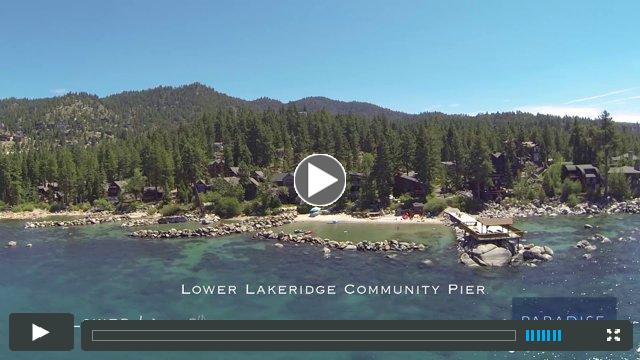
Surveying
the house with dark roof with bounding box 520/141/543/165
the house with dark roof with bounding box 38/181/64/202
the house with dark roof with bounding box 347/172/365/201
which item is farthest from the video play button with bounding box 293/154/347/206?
the house with dark roof with bounding box 38/181/64/202

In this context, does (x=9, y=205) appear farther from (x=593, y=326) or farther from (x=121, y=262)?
(x=593, y=326)

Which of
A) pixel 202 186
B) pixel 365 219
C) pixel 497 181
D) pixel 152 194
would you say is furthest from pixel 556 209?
pixel 152 194

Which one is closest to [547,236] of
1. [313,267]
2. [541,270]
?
[541,270]

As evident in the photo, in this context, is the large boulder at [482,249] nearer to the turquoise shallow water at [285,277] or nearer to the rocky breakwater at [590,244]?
the turquoise shallow water at [285,277]

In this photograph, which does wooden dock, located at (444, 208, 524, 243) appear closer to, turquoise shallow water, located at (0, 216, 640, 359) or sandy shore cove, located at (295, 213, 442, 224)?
turquoise shallow water, located at (0, 216, 640, 359)

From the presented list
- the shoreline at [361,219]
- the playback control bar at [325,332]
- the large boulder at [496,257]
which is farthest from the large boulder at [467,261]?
the playback control bar at [325,332]
